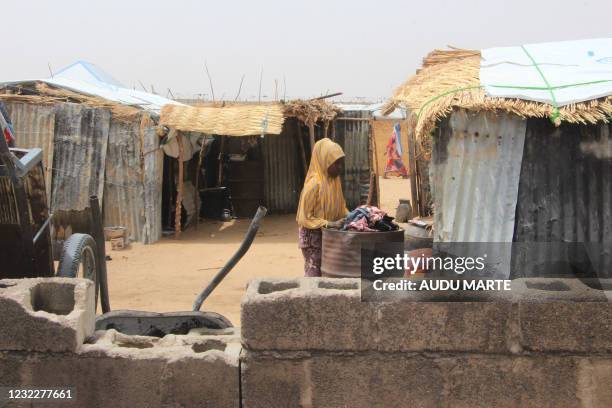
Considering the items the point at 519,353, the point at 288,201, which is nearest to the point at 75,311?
the point at 519,353

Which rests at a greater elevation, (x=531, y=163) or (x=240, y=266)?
(x=531, y=163)

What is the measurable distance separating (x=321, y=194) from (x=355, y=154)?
9485 mm

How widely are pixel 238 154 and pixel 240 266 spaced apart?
6213 millimetres

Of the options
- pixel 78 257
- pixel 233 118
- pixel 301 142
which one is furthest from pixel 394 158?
pixel 78 257

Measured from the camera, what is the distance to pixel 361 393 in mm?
2877

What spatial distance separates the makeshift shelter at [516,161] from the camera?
17.4 feet

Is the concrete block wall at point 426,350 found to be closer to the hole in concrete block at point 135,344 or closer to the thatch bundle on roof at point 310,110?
the hole in concrete block at point 135,344

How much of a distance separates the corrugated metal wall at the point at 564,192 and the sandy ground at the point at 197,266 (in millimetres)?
3185

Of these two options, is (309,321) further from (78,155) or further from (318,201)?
(78,155)

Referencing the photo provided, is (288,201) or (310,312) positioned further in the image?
(288,201)

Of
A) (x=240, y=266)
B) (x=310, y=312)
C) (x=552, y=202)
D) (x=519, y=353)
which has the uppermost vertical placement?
(x=552, y=202)

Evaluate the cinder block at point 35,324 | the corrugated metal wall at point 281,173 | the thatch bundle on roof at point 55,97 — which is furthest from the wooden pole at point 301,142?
the cinder block at point 35,324

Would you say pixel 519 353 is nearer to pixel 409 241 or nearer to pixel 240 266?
pixel 409 241

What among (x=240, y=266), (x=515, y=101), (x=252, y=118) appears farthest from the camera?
(x=252, y=118)
